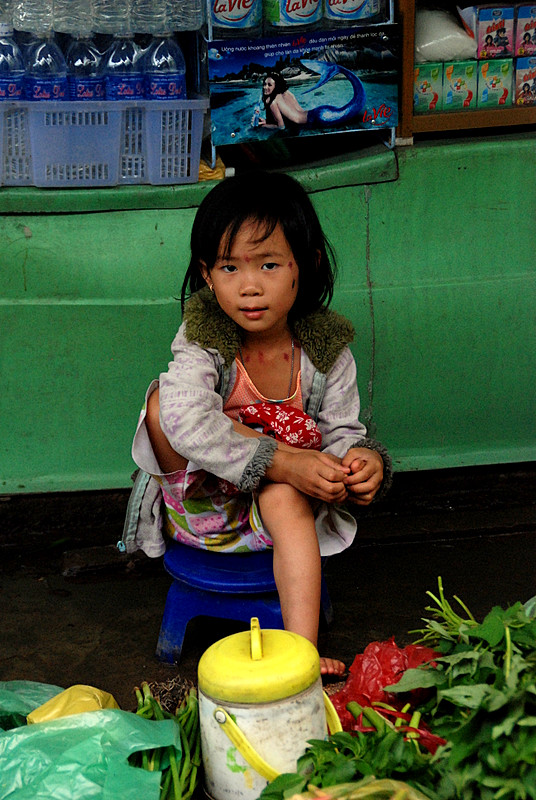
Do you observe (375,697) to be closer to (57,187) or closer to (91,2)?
(57,187)

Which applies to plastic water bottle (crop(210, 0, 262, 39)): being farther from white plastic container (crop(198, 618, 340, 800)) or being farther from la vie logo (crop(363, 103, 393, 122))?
white plastic container (crop(198, 618, 340, 800))

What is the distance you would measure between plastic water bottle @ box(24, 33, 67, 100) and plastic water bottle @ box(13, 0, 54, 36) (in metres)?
0.06

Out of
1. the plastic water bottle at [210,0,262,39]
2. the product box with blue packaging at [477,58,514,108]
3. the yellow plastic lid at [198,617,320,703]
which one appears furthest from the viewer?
the product box with blue packaging at [477,58,514,108]

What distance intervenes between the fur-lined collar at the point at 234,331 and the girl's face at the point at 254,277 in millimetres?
63

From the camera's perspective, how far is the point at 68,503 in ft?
10.5

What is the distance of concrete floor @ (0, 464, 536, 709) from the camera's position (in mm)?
2473

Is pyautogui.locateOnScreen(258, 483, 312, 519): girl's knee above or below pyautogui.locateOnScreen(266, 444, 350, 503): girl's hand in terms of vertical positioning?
below

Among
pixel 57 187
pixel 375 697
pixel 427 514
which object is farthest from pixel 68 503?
pixel 375 697

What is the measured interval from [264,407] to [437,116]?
52.4 inches

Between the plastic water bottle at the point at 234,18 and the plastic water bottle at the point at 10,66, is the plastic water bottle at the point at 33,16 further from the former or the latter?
the plastic water bottle at the point at 234,18

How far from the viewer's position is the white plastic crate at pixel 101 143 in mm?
2945

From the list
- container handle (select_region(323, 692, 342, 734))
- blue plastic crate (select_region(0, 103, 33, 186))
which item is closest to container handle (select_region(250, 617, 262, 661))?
container handle (select_region(323, 692, 342, 734))

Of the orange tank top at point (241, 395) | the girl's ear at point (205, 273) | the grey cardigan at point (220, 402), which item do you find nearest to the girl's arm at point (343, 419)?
the grey cardigan at point (220, 402)

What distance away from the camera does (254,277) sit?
7.13 ft
